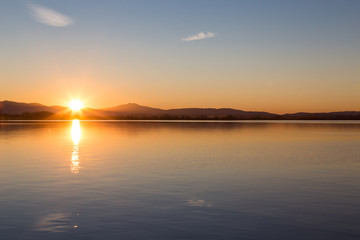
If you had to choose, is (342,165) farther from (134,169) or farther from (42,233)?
(42,233)

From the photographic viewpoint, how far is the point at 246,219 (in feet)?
53.8

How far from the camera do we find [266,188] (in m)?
23.4

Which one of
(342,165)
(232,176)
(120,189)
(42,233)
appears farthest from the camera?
(342,165)

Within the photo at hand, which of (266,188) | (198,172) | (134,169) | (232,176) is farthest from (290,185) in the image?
(134,169)

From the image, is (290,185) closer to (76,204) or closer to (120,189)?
(120,189)

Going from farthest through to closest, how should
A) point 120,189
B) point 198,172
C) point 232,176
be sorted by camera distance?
point 198,172, point 232,176, point 120,189

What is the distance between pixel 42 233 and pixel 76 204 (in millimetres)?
4688

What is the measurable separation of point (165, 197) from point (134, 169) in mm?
11248

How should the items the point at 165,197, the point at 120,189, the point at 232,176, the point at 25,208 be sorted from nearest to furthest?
the point at 25,208 → the point at 165,197 → the point at 120,189 → the point at 232,176

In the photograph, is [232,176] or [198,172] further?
[198,172]

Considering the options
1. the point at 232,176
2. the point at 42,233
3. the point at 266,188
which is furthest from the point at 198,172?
the point at 42,233

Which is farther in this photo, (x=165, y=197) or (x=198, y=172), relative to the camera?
(x=198, y=172)

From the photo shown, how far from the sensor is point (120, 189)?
2298cm

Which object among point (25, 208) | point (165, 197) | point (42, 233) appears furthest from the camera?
point (165, 197)
